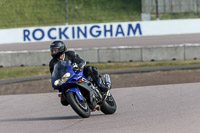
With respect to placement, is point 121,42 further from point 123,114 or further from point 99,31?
point 123,114

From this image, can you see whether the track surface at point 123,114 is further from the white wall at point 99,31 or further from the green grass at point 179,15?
the green grass at point 179,15

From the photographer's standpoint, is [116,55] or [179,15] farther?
[179,15]

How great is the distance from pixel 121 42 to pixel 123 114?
1815 centimetres

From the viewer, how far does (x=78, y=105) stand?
7703 millimetres

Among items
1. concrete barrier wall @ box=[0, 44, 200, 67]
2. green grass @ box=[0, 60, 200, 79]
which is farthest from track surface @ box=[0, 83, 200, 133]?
concrete barrier wall @ box=[0, 44, 200, 67]

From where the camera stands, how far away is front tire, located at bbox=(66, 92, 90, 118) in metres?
7.61

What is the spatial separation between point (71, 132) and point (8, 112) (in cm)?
362

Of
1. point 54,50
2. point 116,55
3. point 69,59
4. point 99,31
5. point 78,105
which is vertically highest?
point 99,31

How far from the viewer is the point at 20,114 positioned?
383 inches

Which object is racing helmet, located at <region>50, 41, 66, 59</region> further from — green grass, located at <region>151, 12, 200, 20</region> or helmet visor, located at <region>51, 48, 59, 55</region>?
green grass, located at <region>151, 12, 200, 20</region>

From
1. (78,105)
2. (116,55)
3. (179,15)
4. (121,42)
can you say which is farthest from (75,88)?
(179,15)

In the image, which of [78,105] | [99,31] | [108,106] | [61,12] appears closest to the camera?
[78,105]

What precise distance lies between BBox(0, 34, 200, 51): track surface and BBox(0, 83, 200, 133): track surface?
1279cm

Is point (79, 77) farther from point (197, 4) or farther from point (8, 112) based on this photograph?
point (197, 4)
